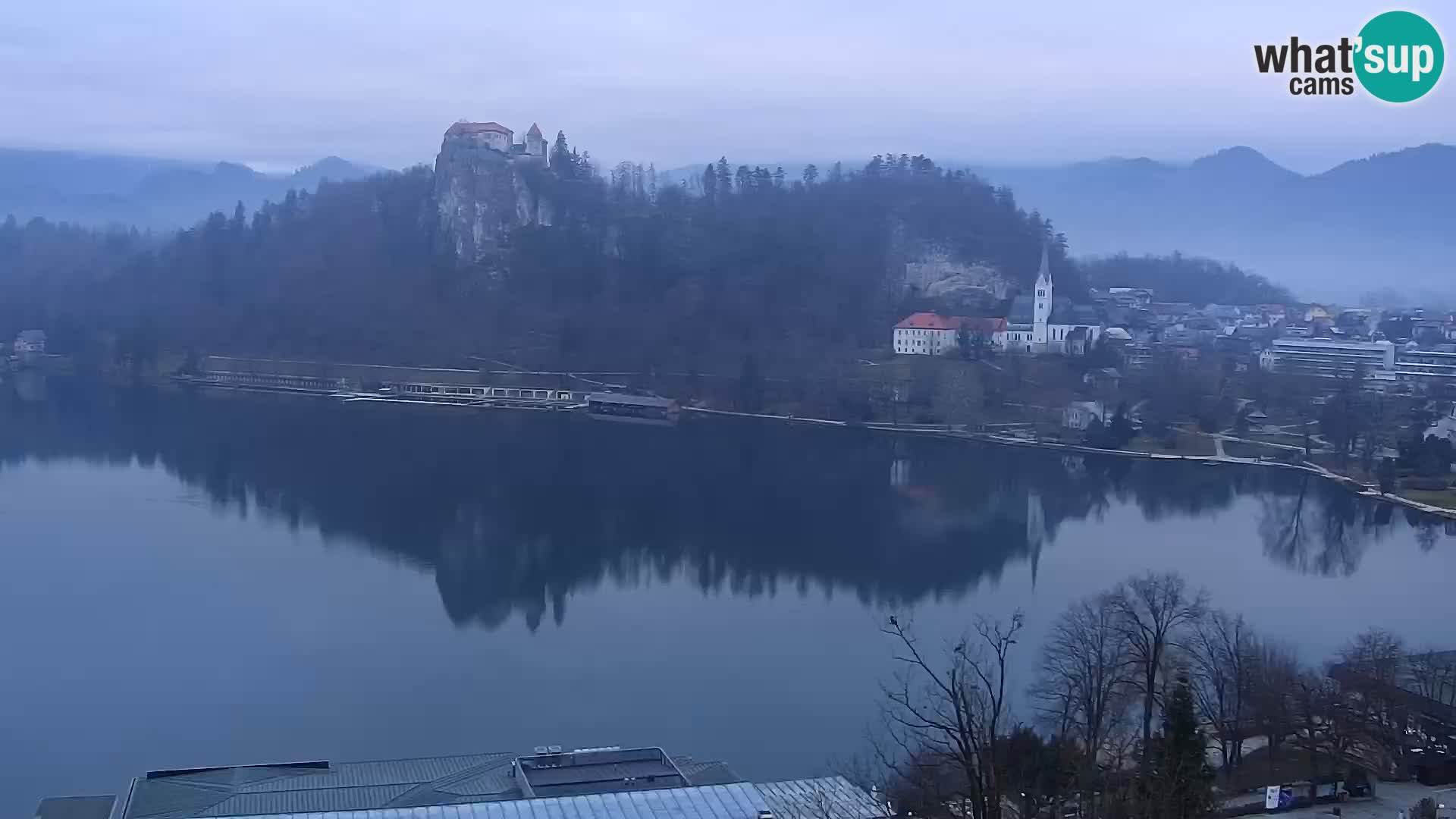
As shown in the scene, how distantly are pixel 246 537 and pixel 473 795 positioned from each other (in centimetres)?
511

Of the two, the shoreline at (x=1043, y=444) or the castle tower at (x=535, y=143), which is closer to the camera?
the shoreline at (x=1043, y=444)

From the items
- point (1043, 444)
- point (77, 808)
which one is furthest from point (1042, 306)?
point (77, 808)

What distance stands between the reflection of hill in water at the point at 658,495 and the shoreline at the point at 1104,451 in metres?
0.26

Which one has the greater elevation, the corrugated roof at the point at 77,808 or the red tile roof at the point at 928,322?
the red tile roof at the point at 928,322

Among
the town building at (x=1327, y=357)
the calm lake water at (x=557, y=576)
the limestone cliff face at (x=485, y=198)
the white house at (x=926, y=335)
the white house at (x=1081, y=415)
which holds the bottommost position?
the calm lake water at (x=557, y=576)

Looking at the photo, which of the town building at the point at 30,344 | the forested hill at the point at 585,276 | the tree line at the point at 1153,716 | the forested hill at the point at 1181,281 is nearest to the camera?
the tree line at the point at 1153,716

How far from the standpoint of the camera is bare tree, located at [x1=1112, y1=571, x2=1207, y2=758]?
411 cm

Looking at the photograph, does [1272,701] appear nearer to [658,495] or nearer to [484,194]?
[658,495]

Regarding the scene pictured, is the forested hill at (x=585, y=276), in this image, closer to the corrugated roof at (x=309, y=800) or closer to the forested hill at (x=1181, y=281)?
the forested hill at (x=1181, y=281)

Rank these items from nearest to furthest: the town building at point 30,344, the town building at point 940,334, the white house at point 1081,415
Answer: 1. the white house at point 1081,415
2. the town building at point 940,334
3. the town building at point 30,344

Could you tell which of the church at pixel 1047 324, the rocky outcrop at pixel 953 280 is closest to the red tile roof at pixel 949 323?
the church at pixel 1047 324

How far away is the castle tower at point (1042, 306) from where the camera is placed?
16817 mm

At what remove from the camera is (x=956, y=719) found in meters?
4.10

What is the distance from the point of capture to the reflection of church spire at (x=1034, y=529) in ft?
26.1
